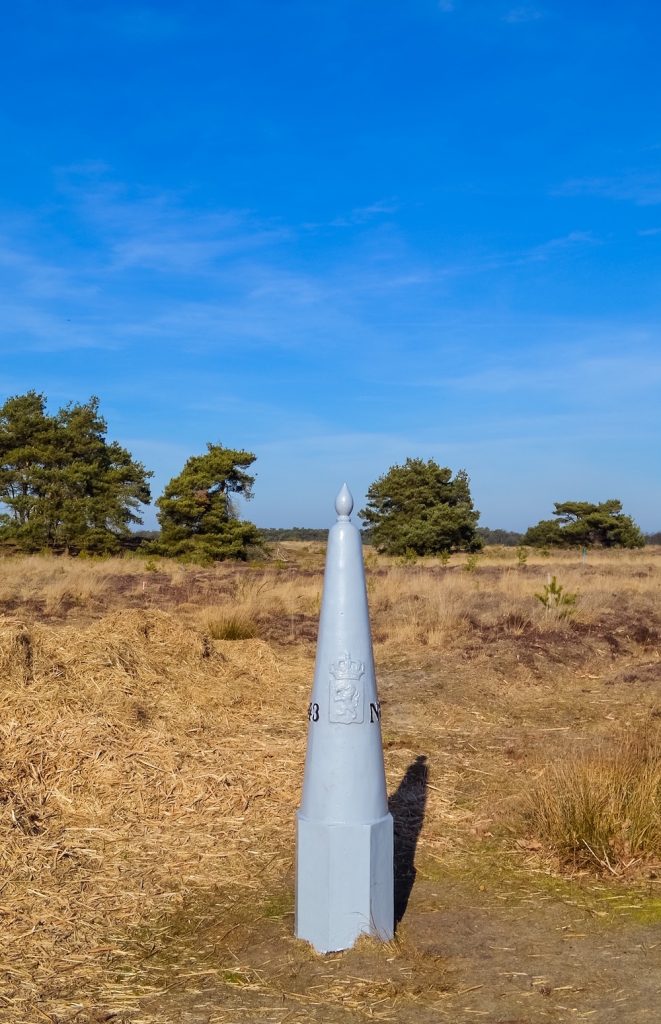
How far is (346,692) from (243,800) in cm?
222

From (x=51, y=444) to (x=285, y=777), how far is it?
101 feet

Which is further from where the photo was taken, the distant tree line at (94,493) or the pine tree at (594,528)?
the pine tree at (594,528)

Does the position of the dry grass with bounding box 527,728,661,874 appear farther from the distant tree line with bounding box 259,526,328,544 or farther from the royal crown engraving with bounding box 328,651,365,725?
the distant tree line with bounding box 259,526,328,544

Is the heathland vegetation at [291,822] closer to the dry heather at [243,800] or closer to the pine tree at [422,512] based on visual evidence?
the dry heather at [243,800]

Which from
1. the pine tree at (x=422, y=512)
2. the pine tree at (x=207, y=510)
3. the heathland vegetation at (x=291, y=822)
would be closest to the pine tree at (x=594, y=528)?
the pine tree at (x=422, y=512)

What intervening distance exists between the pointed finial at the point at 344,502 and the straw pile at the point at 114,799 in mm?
2007

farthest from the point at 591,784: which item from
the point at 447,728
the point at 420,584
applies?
the point at 420,584

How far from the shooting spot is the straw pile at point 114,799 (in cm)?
376

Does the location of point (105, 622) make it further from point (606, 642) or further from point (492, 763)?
point (606, 642)

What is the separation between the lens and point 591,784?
4742 millimetres

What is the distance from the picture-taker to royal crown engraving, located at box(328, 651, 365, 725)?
3795 mm

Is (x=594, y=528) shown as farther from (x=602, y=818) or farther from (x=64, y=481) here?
(x=602, y=818)

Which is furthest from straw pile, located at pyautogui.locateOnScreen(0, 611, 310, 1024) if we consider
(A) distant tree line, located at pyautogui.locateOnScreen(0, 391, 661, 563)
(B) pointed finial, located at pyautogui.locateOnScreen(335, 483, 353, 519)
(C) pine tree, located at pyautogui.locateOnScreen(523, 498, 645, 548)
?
(C) pine tree, located at pyautogui.locateOnScreen(523, 498, 645, 548)

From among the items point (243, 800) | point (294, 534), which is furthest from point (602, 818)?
point (294, 534)
